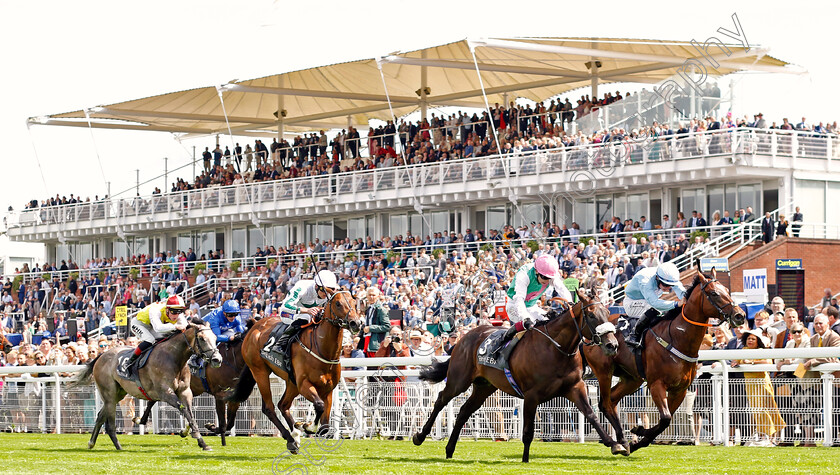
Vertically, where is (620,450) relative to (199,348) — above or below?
below

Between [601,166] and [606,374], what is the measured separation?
19940mm

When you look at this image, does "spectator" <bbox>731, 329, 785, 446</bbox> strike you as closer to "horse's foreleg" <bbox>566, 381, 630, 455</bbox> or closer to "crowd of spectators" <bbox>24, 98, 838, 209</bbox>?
"horse's foreleg" <bbox>566, 381, 630, 455</bbox>

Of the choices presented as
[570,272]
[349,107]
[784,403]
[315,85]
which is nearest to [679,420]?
[784,403]

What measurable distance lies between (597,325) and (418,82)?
1281 inches

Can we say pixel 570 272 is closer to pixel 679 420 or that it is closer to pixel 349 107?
pixel 679 420

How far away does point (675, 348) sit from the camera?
11.4 metres

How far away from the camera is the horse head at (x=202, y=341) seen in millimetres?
13000

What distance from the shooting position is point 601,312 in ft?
35.6

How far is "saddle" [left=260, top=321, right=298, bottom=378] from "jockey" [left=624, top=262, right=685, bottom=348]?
3259 millimetres

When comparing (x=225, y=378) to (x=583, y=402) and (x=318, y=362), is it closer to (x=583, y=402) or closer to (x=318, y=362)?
(x=318, y=362)

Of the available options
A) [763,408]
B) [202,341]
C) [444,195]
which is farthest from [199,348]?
[444,195]

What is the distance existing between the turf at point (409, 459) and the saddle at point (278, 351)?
0.82 m

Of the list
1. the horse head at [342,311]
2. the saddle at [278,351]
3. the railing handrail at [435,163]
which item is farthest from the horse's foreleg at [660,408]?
the railing handrail at [435,163]

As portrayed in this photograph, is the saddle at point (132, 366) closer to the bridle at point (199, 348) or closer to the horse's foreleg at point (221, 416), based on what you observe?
the bridle at point (199, 348)
